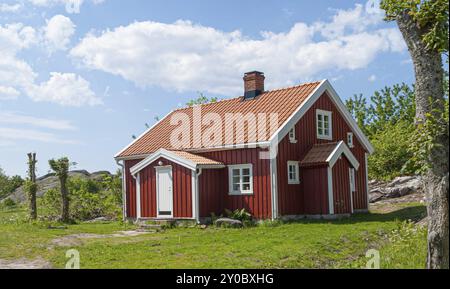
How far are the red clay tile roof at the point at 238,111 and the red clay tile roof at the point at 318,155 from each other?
76.8 inches

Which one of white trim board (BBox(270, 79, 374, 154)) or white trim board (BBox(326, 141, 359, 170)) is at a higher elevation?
white trim board (BBox(270, 79, 374, 154))

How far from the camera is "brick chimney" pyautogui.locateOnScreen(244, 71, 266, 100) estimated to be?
83.9 ft

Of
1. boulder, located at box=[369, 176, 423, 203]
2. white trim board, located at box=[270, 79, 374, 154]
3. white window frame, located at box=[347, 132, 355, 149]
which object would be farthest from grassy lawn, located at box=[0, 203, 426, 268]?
boulder, located at box=[369, 176, 423, 203]

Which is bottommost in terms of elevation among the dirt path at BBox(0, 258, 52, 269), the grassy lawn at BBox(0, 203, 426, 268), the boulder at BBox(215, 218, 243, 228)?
the dirt path at BBox(0, 258, 52, 269)

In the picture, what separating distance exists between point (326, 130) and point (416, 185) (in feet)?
23.4

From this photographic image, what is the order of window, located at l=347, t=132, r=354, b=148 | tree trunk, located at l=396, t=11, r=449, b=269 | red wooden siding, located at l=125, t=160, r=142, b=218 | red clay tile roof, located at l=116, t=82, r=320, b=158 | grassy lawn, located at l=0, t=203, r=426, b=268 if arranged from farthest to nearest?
window, located at l=347, t=132, r=354, b=148, red wooden siding, located at l=125, t=160, r=142, b=218, red clay tile roof, located at l=116, t=82, r=320, b=158, grassy lawn, located at l=0, t=203, r=426, b=268, tree trunk, located at l=396, t=11, r=449, b=269

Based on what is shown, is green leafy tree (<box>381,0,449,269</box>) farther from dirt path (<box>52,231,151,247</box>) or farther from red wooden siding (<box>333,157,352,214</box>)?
red wooden siding (<box>333,157,352,214</box>)

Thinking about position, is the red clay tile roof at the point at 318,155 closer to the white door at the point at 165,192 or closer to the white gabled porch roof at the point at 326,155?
the white gabled porch roof at the point at 326,155

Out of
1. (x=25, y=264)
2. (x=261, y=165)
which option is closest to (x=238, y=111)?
(x=261, y=165)

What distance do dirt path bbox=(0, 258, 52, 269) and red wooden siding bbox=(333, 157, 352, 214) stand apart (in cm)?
1252

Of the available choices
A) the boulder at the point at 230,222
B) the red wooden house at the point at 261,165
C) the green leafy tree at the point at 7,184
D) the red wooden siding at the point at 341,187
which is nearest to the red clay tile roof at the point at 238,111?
the red wooden house at the point at 261,165

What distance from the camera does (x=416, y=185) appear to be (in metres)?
28.2

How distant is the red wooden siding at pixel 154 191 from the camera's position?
858 inches
